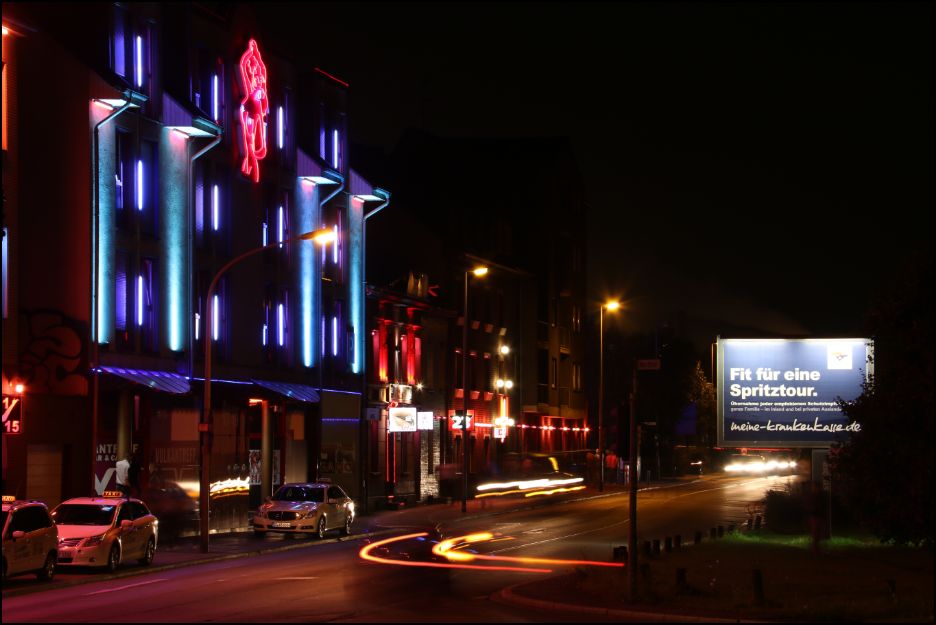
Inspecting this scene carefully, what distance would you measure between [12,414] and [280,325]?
14.7m

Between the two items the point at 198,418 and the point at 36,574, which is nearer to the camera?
the point at 36,574

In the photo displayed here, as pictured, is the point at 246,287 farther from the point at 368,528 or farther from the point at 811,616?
the point at 811,616

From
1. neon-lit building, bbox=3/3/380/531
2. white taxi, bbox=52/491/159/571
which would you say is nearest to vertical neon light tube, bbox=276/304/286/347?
neon-lit building, bbox=3/3/380/531

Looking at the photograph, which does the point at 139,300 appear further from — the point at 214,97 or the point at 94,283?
the point at 214,97

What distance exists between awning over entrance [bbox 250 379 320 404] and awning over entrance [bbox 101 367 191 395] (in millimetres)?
4823

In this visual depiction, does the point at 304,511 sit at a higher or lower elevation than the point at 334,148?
lower

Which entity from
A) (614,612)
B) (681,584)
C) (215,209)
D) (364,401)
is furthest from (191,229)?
(614,612)

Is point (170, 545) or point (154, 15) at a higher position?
point (154, 15)

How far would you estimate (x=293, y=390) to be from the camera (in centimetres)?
4431

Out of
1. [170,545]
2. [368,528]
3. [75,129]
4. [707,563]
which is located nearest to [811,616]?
[707,563]

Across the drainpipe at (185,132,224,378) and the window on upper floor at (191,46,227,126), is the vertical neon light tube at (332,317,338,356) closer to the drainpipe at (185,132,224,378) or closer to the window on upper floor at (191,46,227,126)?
the drainpipe at (185,132,224,378)

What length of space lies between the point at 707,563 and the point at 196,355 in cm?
1805

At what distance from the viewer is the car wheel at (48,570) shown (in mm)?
24703

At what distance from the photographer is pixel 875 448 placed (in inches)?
897
